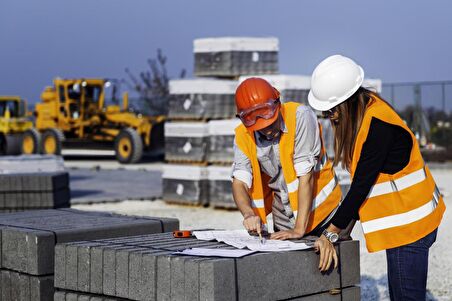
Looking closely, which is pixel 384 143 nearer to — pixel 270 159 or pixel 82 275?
pixel 270 159

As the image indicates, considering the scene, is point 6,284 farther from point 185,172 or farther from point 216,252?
point 185,172

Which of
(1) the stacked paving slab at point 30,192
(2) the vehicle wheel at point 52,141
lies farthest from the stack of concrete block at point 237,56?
(2) the vehicle wheel at point 52,141

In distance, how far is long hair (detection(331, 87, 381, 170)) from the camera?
15.6 feet

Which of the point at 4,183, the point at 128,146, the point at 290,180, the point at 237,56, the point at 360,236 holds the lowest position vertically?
the point at 360,236

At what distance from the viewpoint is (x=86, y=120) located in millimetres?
28828

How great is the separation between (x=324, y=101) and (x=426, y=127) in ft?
88.7

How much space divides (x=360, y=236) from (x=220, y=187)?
335 cm

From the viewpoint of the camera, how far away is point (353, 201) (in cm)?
480

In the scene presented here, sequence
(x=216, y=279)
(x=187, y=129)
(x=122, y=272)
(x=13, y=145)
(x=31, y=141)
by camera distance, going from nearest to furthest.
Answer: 1. (x=216, y=279)
2. (x=122, y=272)
3. (x=187, y=129)
4. (x=31, y=141)
5. (x=13, y=145)

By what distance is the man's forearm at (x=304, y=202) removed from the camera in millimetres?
5211

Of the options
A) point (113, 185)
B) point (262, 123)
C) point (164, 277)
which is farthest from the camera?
point (113, 185)

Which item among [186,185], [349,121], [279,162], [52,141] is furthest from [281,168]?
[52,141]

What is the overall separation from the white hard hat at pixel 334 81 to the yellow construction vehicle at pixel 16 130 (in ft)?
83.1

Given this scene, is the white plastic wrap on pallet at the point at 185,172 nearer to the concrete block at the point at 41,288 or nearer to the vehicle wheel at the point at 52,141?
the concrete block at the point at 41,288
